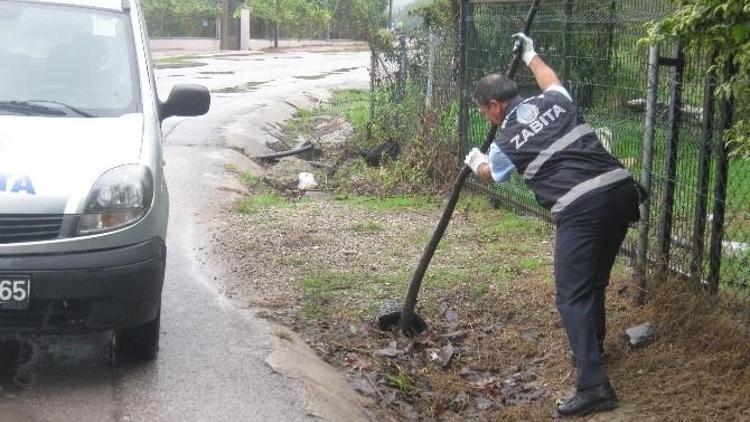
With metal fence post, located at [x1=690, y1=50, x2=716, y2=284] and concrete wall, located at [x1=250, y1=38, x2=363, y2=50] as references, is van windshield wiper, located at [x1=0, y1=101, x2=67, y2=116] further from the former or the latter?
concrete wall, located at [x1=250, y1=38, x2=363, y2=50]

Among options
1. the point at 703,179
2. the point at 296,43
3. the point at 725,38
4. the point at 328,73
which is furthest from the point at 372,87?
the point at 296,43

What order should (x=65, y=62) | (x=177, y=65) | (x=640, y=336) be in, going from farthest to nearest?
(x=177, y=65)
(x=65, y=62)
(x=640, y=336)

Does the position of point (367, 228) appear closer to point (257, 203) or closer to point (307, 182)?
point (257, 203)

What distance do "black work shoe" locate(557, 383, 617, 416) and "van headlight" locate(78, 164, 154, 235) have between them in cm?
229

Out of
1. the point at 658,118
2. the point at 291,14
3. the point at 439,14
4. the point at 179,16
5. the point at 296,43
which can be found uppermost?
the point at 291,14

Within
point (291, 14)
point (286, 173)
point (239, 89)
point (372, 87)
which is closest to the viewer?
point (286, 173)

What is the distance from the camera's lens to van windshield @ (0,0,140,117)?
5344 mm

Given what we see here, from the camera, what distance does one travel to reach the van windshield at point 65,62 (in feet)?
17.5

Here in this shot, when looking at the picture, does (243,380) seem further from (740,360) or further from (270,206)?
(270,206)

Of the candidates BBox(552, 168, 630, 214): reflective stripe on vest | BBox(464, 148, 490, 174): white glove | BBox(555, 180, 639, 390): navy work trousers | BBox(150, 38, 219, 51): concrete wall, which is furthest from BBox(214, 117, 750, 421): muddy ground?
BBox(150, 38, 219, 51): concrete wall

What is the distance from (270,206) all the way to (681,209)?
15.8 ft

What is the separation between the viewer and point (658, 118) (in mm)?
5805

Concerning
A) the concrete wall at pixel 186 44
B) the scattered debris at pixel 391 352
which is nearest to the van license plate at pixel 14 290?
the scattered debris at pixel 391 352

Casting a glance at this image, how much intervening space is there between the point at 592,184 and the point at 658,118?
1164mm
